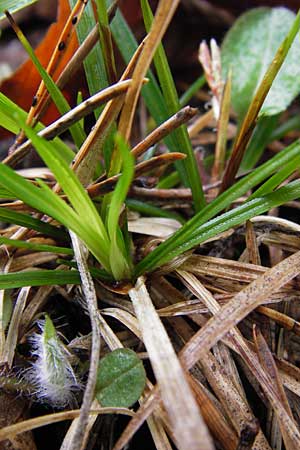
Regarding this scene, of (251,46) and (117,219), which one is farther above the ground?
(251,46)

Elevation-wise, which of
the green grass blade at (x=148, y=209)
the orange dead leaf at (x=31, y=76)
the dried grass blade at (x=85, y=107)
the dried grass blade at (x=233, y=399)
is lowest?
the dried grass blade at (x=233, y=399)

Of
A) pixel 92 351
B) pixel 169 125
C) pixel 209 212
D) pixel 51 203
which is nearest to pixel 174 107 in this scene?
pixel 169 125

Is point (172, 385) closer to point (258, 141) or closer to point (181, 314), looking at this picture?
point (181, 314)

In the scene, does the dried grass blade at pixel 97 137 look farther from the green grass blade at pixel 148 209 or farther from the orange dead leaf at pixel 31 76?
the orange dead leaf at pixel 31 76

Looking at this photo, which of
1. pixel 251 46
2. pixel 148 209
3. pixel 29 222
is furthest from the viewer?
pixel 251 46

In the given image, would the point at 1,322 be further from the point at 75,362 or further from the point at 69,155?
the point at 69,155

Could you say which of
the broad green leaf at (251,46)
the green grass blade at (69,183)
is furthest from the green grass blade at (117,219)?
the broad green leaf at (251,46)

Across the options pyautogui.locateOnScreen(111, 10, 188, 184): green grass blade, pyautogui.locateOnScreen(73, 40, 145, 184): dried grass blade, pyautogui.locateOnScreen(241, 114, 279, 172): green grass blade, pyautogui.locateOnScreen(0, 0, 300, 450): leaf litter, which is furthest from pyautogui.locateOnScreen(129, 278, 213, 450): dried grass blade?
pyautogui.locateOnScreen(241, 114, 279, 172): green grass blade
